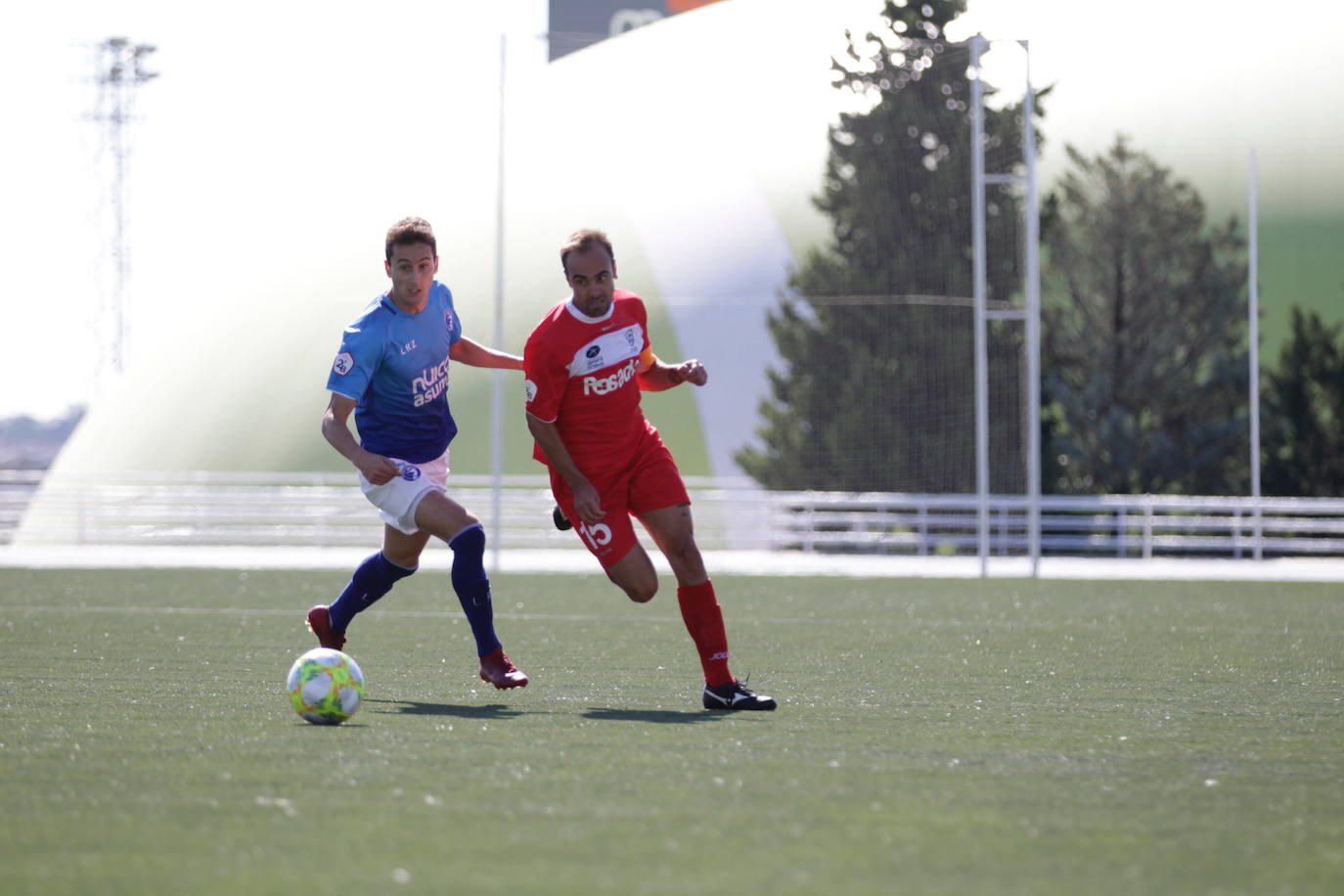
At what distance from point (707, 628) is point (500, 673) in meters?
0.79

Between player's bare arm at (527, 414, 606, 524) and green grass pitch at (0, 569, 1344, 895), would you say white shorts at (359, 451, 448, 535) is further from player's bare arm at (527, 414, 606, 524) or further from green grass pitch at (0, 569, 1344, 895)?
green grass pitch at (0, 569, 1344, 895)

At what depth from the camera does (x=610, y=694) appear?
6.91 m

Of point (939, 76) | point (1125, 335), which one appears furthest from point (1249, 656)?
point (1125, 335)

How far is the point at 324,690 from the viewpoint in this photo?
5.78 meters

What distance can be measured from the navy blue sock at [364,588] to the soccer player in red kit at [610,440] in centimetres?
96

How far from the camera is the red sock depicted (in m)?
6.51

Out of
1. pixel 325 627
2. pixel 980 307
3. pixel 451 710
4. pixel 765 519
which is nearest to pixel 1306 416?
pixel 765 519

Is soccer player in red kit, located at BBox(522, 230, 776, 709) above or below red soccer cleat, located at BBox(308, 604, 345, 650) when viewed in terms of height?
above

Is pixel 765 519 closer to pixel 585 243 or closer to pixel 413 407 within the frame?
pixel 413 407

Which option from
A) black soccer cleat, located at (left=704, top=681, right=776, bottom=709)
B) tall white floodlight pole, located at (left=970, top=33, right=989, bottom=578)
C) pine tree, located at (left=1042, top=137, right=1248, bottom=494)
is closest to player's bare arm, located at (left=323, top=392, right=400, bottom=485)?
black soccer cleat, located at (left=704, top=681, right=776, bottom=709)

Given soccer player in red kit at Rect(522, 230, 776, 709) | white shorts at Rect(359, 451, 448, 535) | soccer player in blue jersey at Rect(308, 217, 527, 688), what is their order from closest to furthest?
soccer player in red kit at Rect(522, 230, 776, 709)
soccer player in blue jersey at Rect(308, 217, 527, 688)
white shorts at Rect(359, 451, 448, 535)

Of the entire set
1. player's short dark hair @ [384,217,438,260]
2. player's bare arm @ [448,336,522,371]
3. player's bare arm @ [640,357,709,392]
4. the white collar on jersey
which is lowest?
player's bare arm @ [640,357,709,392]

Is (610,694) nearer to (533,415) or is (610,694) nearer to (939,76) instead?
(533,415)

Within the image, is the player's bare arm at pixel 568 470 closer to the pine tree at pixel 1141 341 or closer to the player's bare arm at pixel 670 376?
the player's bare arm at pixel 670 376
